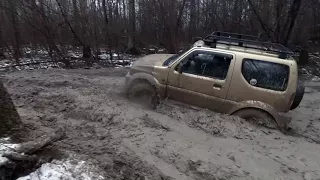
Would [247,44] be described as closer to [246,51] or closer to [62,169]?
[246,51]

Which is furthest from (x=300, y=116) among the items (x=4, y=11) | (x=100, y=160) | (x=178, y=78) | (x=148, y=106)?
(x=4, y=11)

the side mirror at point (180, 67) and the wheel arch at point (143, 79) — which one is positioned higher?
the side mirror at point (180, 67)

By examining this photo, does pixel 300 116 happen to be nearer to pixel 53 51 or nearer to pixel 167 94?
pixel 167 94

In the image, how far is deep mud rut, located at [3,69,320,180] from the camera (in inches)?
154

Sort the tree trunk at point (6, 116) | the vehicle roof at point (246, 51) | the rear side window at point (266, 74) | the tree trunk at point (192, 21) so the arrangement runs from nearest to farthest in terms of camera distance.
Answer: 1. the tree trunk at point (6, 116)
2. the rear side window at point (266, 74)
3. the vehicle roof at point (246, 51)
4. the tree trunk at point (192, 21)

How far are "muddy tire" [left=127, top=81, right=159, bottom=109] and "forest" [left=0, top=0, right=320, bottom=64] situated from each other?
6737 mm

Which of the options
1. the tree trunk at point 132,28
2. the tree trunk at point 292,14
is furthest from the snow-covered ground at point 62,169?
the tree trunk at point 132,28

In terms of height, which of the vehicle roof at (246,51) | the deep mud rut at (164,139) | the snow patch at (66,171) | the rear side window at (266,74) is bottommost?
the deep mud rut at (164,139)

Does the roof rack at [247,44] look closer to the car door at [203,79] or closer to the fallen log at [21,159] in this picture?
the car door at [203,79]

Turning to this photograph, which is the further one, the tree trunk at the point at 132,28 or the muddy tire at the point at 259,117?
the tree trunk at the point at 132,28

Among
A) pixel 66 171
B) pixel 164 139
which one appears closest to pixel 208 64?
pixel 164 139

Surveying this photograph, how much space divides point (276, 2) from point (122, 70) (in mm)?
7903

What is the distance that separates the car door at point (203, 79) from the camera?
5.60 meters

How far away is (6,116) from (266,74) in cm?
464
